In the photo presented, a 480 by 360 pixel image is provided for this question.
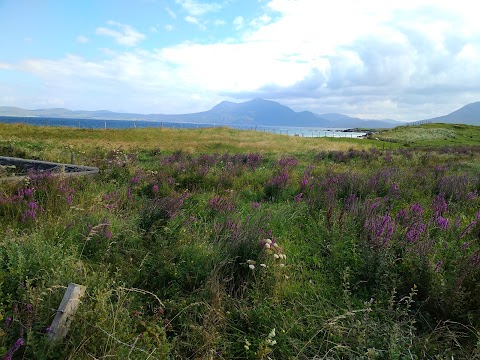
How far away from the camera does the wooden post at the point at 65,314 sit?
2.19m

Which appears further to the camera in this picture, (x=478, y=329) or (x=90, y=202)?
(x=90, y=202)

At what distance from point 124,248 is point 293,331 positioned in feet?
6.98

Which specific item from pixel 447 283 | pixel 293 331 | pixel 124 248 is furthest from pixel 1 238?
pixel 447 283

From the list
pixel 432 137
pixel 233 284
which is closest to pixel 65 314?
pixel 233 284

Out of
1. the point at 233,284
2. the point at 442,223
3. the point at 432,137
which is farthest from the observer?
the point at 432,137

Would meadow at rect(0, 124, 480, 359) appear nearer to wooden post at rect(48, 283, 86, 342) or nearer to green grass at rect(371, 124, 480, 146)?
wooden post at rect(48, 283, 86, 342)

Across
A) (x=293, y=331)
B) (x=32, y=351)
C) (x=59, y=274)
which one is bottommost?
(x=293, y=331)

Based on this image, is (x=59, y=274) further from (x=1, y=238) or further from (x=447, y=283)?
(x=447, y=283)

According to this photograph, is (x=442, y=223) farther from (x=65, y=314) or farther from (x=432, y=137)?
(x=432, y=137)

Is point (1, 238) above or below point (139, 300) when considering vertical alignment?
above

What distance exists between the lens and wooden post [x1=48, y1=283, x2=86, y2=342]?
2.19 metres

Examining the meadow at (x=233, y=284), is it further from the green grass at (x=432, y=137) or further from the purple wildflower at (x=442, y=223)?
the green grass at (x=432, y=137)

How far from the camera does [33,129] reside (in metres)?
34.4

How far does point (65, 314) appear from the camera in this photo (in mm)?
2262
